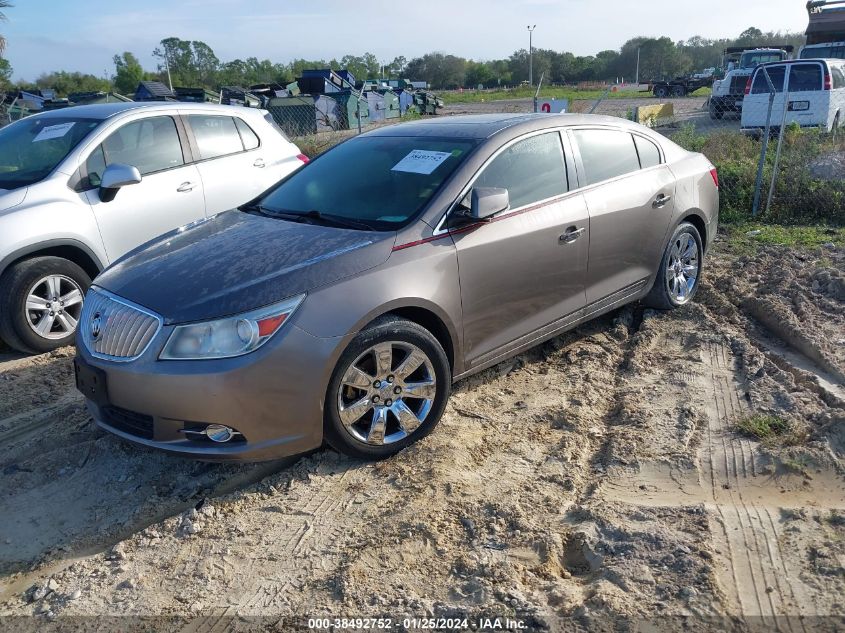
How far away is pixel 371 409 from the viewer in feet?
12.0

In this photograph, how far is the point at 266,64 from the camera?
81.7 m

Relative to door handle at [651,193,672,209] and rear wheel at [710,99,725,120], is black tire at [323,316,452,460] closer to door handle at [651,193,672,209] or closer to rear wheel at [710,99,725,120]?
door handle at [651,193,672,209]

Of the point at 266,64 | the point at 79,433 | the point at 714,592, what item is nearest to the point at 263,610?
the point at 714,592

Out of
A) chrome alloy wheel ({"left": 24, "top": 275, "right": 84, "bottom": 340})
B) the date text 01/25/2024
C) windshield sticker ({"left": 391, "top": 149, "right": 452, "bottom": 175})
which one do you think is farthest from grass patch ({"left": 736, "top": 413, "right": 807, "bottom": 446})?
chrome alloy wheel ({"left": 24, "top": 275, "right": 84, "bottom": 340})

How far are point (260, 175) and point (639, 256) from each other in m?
3.67

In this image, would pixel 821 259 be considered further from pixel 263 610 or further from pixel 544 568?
pixel 263 610

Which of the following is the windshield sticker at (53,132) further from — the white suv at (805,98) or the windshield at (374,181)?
the white suv at (805,98)

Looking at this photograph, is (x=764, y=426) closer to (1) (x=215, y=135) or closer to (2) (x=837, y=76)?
(1) (x=215, y=135)

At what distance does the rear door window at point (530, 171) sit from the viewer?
4.26m

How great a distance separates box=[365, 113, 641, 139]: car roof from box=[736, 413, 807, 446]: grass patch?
86.1 inches

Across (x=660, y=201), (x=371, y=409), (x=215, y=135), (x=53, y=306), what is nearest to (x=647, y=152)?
(x=660, y=201)

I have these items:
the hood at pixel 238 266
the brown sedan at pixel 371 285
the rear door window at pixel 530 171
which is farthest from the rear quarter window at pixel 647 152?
the hood at pixel 238 266

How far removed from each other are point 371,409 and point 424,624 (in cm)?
127

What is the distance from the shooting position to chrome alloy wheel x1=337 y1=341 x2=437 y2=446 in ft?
11.6
